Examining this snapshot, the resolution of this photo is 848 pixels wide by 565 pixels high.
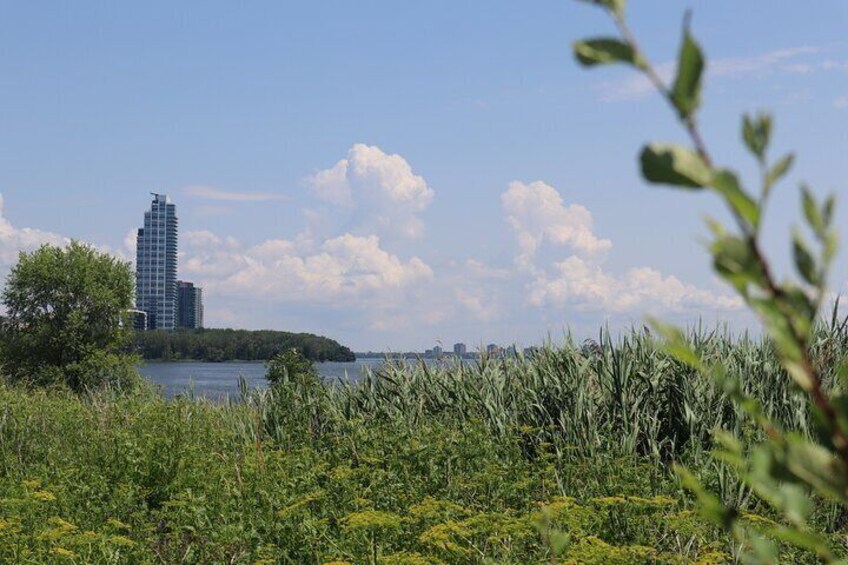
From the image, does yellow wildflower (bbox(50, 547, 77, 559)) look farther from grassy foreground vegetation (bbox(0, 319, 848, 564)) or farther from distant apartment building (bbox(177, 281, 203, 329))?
distant apartment building (bbox(177, 281, 203, 329))

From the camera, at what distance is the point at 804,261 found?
2.25ft

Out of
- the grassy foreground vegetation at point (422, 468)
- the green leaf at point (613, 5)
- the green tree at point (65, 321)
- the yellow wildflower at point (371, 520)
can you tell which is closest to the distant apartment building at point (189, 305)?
the green tree at point (65, 321)

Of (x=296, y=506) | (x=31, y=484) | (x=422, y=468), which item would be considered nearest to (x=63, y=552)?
(x=296, y=506)

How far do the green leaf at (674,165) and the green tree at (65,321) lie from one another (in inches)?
1241

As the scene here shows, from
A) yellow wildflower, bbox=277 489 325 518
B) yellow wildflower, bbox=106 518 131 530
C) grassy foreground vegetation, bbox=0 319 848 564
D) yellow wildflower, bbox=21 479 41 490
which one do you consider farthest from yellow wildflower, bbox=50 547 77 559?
yellow wildflower, bbox=21 479 41 490

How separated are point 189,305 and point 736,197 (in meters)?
178

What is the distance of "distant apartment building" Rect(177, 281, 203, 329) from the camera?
6688 inches

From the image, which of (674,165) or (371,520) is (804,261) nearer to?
(674,165)

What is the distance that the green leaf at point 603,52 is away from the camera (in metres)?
0.73

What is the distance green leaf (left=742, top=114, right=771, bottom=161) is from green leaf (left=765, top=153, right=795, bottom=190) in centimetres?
2

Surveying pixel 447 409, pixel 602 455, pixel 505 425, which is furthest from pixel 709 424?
pixel 447 409

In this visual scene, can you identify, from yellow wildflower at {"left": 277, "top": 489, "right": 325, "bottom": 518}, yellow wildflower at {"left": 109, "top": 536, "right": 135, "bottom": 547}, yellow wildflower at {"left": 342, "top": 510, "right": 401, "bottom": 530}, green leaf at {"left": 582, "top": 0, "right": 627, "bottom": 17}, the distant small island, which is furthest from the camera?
the distant small island

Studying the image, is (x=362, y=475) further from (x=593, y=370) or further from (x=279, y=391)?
(x=279, y=391)

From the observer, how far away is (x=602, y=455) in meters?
8.41
